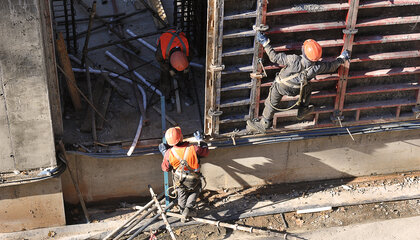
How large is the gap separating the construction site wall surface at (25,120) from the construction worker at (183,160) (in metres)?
1.93

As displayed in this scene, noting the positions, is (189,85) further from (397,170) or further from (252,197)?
(397,170)

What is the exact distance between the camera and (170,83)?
1266 centimetres

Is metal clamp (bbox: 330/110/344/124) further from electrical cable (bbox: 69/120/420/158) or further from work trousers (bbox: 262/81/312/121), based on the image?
work trousers (bbox: 262/81/312/121)

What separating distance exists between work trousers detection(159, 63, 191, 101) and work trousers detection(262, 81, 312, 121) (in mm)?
2246

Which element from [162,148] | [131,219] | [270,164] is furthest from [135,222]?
[270,164]

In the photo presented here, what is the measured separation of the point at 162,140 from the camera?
1130 cm

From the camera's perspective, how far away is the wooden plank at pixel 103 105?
1154 cm

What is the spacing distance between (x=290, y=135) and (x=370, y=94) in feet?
5.42

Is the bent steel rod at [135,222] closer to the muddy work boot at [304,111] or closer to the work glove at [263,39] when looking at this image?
the muddy work boot at [304,111]

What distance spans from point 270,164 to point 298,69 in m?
2.58

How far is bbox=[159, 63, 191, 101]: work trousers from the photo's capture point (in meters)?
12.5

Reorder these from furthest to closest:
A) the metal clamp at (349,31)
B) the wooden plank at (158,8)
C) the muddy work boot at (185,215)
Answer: the wooden plank at (158,8) < the muddy work boot at (185,215) < the metal clamp at (349,31)

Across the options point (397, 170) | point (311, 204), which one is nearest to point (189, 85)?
point (311, 204)

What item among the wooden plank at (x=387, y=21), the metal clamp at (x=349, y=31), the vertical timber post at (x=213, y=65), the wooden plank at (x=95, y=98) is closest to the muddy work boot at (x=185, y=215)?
the vertical timber post at (x=213, y=65)
